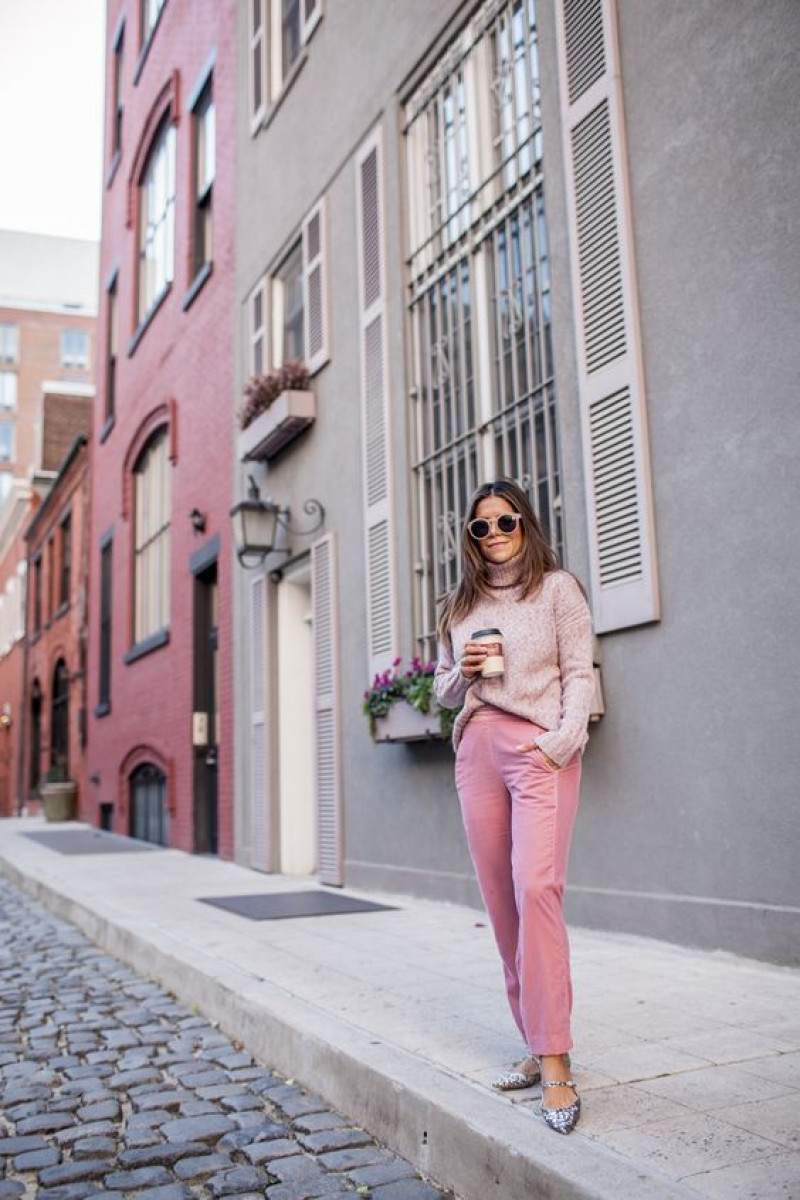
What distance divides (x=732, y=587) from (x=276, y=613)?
5833 millimetres

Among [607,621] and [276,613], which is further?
[276,613]

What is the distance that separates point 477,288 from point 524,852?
16.2ft

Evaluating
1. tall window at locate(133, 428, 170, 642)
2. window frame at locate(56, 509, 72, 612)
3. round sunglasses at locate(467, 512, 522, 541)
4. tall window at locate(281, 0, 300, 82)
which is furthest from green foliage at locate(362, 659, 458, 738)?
window frame at locate(56, 509, 72, 612)

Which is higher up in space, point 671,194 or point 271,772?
point 671,194

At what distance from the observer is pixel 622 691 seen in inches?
212

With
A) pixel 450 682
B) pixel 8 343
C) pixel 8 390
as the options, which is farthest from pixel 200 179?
pixel 8 343

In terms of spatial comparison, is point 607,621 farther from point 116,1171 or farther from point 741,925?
point 116,1171

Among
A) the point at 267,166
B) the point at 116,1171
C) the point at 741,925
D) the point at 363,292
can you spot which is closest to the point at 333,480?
the point at 363,292

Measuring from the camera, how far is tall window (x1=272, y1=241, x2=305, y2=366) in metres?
10.2

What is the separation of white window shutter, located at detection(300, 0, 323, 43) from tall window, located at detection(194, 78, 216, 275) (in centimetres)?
325

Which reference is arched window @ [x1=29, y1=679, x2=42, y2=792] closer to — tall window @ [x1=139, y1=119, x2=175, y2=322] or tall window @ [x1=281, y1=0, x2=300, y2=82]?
tall window @ [x1=139, y1=119, x2=175, y2=322]

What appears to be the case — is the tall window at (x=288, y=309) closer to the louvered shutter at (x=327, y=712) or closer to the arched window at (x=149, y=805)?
the louvered shutter at (x=327, y=712)

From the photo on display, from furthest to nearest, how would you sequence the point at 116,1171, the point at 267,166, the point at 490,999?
the point at 267,166 < the point at 490,999 < the point at 116,1171

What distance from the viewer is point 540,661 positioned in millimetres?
3086
